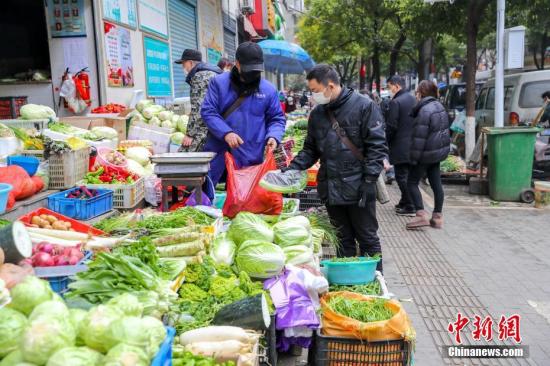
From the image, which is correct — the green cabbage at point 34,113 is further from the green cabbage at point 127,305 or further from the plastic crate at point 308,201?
the green cabbage at point 127,305

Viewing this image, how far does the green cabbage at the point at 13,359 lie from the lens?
222cm

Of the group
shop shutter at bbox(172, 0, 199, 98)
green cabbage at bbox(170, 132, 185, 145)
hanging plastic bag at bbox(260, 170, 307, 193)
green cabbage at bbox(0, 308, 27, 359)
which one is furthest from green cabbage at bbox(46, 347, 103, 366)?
shop shutter at bbox(172, 0, 199, 98)

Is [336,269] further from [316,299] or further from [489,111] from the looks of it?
[489,111]

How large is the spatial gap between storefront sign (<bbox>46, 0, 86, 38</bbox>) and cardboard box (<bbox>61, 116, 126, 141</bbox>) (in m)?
1.39

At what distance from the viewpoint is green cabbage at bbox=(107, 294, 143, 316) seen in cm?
265

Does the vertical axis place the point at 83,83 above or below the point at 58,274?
above

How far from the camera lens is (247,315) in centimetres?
336

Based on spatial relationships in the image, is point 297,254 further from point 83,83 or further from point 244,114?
point 83,83

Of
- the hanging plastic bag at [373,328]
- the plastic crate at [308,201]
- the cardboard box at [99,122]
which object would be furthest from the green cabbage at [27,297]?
the cardboard box at [99,122]

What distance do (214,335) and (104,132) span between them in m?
5.44

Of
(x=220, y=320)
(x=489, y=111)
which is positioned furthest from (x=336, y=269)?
(x=489, y=111)

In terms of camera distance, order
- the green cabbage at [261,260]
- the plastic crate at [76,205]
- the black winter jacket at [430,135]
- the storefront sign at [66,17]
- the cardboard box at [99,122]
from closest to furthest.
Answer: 1. the green cabbage at [261,260]
2. the plastic crate at [76,205]
3. the black winter jacket at [430,135]
4. the cardboard box at [99,122]
5. the storefront sign at [66,17]

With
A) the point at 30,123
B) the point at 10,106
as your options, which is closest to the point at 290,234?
the point at 30,123

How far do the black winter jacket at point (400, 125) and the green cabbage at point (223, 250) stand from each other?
5.06m
